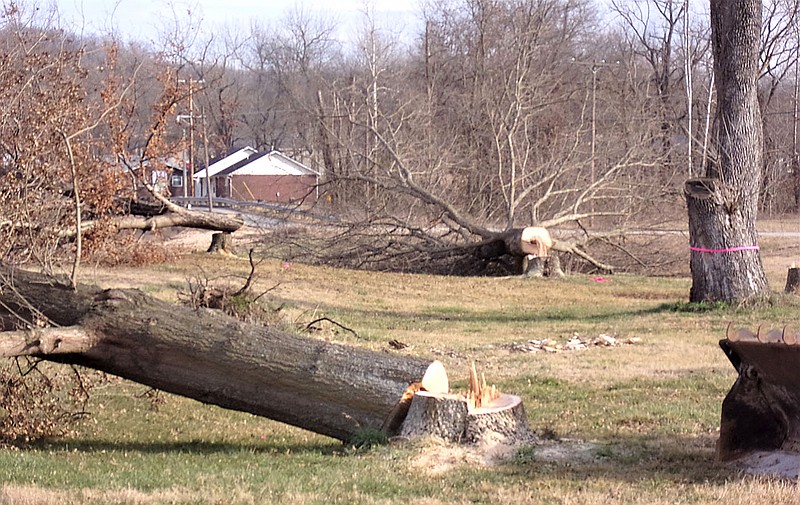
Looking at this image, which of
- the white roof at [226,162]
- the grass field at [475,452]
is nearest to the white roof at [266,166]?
the white roof at [226,162]

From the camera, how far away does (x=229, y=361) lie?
7441mm

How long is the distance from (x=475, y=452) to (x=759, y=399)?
5.98 feet

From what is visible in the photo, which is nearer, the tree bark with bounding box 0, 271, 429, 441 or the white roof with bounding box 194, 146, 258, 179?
the tree bark with bounding box 0, 271, 429, 441

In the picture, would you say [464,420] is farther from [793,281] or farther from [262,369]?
[793,281]

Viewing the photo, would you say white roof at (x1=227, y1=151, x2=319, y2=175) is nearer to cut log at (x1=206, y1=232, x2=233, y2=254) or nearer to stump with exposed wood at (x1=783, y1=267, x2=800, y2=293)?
cut log at (x1=206, y1=232, x2=233, y2=254)

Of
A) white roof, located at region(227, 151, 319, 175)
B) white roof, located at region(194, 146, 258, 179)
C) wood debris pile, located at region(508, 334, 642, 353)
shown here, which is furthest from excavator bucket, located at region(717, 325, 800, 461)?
white roof, located at region(194, 146, 258, 179)

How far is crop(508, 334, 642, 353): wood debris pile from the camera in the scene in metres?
12.9

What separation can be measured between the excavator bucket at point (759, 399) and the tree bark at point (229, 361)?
2.09 m

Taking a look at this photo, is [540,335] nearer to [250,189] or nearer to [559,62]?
[559,62]

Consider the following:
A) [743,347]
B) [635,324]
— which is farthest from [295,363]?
[635,324]

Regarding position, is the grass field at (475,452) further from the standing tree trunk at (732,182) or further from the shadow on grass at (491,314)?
the standing tree trunk at (732,182)

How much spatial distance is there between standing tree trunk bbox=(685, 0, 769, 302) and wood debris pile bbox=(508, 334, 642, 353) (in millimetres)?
2898

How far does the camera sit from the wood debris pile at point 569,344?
12.9 meters

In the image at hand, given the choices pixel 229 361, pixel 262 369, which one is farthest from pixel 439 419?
pixel 229 361
